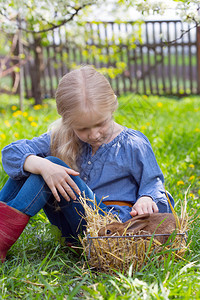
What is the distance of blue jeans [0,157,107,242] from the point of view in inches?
66.4

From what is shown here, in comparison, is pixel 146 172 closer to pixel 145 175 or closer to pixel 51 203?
pixel 145 175

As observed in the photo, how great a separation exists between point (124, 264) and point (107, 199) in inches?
15.1

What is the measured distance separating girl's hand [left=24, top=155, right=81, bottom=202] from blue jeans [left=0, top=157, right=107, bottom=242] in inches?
1.4

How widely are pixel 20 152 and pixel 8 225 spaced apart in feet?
1.20

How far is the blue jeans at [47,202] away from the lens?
5.53 ft

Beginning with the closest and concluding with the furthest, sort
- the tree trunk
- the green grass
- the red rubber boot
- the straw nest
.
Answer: the green grass, the straw nest, the red rubber boot, the tree trunk

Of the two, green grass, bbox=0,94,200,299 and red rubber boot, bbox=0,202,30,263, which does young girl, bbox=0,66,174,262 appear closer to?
red rubber boot, bbox=0,202,30,263

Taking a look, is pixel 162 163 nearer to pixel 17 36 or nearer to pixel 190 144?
pixel 190 144

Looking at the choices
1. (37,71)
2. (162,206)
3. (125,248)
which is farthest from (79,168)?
(37,71)

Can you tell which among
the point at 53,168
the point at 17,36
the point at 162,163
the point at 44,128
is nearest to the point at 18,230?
the point at 53,168

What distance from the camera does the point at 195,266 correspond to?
5.07ft

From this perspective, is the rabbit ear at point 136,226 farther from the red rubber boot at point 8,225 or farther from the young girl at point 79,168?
the red rubber boot at point 8,225

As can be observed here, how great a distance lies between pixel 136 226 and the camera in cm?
157

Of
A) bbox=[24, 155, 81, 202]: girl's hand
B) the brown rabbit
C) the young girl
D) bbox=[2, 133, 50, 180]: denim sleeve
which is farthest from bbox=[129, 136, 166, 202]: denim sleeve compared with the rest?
bbox=[2, 133, 50, 180]: denim sleeve
